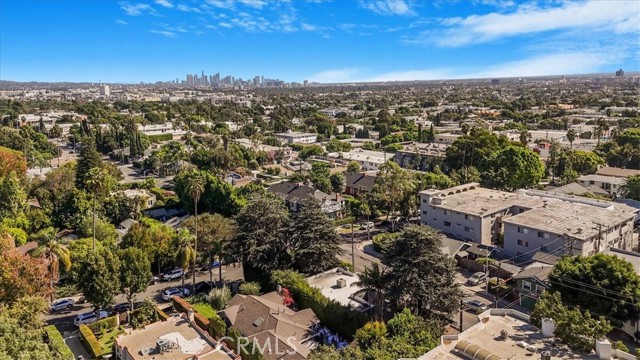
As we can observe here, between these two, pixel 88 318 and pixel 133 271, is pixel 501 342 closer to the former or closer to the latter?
pixel 133 271

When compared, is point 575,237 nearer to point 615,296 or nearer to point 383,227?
point 615,296

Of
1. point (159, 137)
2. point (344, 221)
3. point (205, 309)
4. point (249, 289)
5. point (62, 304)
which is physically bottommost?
point (62, 304)

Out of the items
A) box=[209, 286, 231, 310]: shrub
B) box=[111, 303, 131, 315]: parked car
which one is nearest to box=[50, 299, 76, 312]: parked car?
box=[111, 303, 131, 315]: parked car

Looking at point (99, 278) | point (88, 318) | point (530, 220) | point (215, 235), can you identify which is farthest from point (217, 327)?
point (530, 220)

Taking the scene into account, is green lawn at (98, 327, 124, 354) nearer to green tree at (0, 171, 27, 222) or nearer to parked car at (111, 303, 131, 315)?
parked car at (111, 303, 131, 315)

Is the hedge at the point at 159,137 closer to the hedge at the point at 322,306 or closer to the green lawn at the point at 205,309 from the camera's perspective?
the green lawn at the point at 205,309

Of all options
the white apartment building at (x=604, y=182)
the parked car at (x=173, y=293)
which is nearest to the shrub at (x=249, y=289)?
the parked car at (x=173, y=293)

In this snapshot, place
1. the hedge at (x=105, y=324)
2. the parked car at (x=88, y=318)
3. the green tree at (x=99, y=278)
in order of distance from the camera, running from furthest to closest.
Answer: the parked car at (x=88, y=318) < the hedge at (x=105, y=324) < the green tree at (x=99, y=278)
